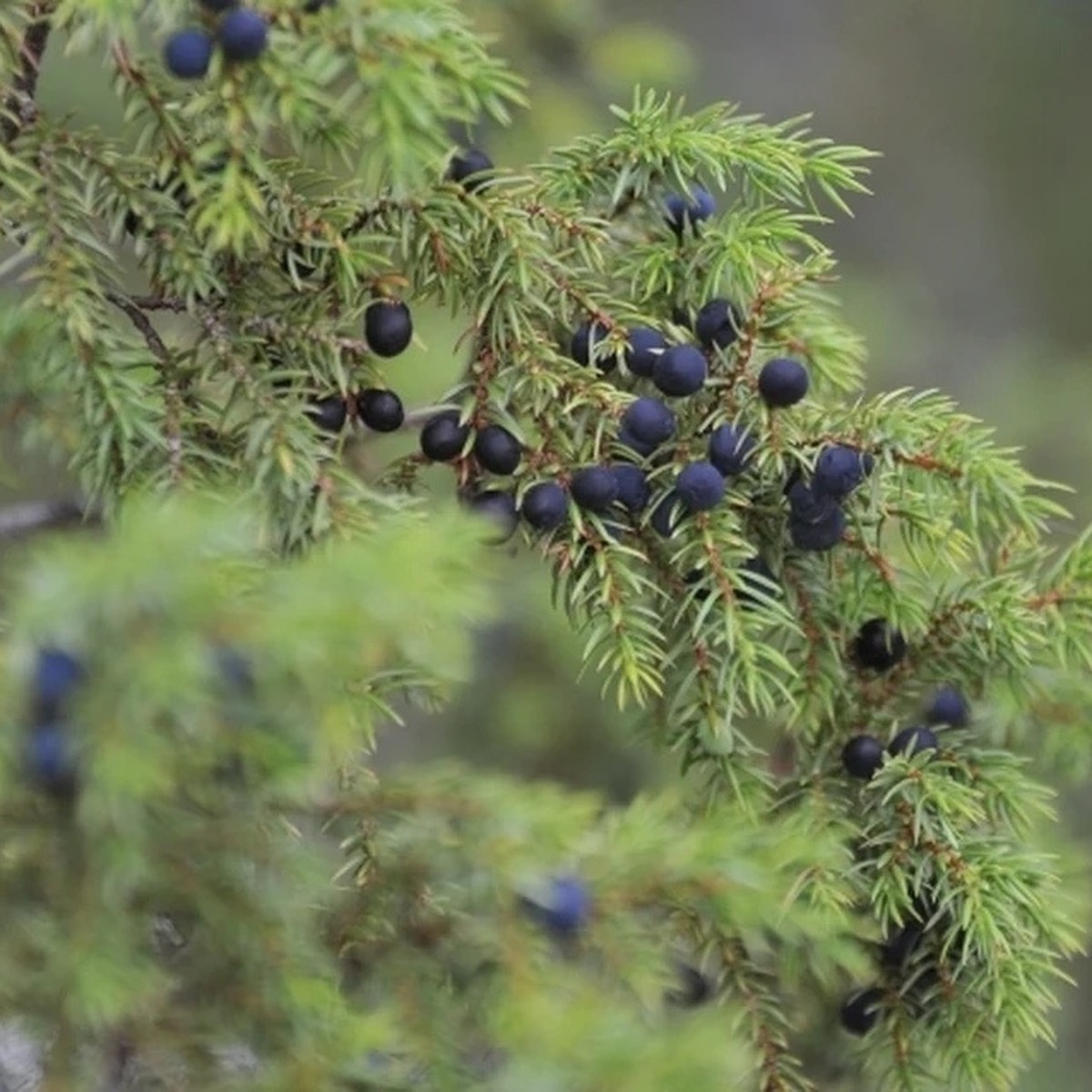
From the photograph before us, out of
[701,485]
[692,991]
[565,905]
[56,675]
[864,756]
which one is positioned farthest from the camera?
[692,991]

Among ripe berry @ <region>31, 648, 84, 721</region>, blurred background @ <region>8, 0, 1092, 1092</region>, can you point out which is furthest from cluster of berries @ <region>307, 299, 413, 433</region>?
blurred background @ <region>8, 0, 1092, 1092</region>

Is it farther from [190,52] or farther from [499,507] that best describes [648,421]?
[190,52]

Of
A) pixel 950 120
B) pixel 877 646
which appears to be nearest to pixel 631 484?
pixel 877 646

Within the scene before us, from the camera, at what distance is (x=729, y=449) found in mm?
1050

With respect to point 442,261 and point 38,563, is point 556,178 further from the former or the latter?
point 38,563

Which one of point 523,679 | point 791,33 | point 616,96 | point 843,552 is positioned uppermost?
point 791,33

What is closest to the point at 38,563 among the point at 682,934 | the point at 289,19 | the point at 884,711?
the point at 289,19

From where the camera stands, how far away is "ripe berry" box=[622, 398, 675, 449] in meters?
1.04

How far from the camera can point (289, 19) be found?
903 millimetres

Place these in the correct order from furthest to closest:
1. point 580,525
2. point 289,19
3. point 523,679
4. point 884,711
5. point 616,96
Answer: point 616,96 → point 523,679 → point 884,711 → point 580,525 → point 289,19

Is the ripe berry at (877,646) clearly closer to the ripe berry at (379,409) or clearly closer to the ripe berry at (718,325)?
the ripe berry at (718,325)

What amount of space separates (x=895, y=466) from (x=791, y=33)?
428 centimetres

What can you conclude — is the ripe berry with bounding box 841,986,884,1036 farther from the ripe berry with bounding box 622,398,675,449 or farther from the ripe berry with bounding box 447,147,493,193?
the ripe berry with bounding box 447,147,493,193

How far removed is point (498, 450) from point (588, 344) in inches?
3.8
